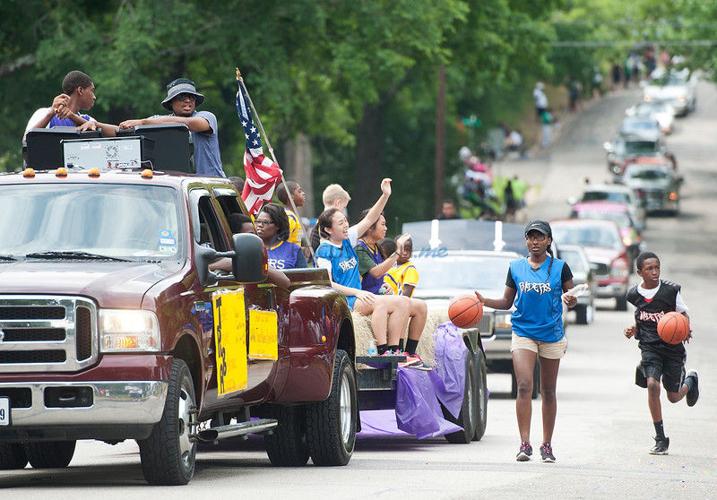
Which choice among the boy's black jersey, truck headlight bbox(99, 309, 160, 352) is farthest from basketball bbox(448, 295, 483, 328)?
truck headlight bbox(99, 309, 160, 352)

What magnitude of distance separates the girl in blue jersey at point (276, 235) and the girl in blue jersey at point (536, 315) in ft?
4.90

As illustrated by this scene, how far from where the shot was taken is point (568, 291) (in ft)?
46.5

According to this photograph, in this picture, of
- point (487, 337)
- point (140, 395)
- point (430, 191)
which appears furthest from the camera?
point (430, 191)

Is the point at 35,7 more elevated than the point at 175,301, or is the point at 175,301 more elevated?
the point at 35,7

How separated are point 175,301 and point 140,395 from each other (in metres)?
0.66

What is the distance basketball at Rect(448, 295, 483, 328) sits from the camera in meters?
14.7

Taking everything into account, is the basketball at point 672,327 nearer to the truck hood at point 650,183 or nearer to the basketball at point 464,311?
the basketball at point 464,311

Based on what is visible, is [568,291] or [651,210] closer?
[568,291]

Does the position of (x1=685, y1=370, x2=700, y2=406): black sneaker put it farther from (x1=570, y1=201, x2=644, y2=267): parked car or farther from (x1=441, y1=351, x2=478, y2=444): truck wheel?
(x1=570, y1=201, x2=644, y2=267): parked car

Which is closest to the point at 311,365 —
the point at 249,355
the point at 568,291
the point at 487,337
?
the point at 249,355

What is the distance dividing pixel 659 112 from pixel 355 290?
9439 centimetres

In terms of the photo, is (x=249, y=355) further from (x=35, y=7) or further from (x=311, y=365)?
(x=35, y=7)

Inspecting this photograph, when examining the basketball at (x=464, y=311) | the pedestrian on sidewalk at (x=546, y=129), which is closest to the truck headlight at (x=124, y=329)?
the basketball at (x=464, y=311)

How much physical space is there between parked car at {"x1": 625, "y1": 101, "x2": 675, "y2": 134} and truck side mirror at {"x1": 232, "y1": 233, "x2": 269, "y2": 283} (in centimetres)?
9259
